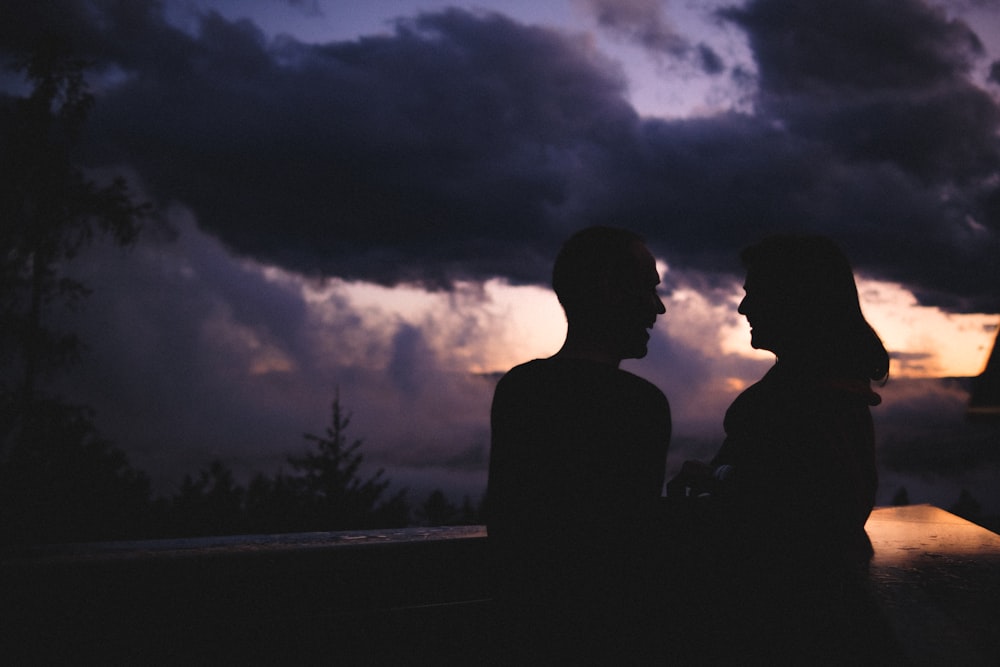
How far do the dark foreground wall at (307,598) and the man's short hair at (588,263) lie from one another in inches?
50.7

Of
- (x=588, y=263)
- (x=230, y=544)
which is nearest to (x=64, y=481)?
(x=230, y=544)

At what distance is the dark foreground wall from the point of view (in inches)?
85.4

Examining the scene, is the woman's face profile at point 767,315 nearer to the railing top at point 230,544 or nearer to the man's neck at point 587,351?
the man's neck at point 587,351

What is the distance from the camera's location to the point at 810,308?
2697 millimetres

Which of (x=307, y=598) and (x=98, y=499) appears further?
(x=98, y=499)

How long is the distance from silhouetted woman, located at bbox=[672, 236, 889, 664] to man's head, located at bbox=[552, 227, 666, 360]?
634 mm

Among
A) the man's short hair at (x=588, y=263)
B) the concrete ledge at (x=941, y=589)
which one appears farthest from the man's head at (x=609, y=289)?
the concrete ledge at (x=941, y=589)

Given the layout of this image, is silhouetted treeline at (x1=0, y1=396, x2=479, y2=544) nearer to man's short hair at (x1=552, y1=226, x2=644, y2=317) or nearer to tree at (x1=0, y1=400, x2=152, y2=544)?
tree at (x1=0, y1=400, x2=152, y2=544)

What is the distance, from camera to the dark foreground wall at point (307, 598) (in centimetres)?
217

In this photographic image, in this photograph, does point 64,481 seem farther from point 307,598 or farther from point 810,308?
point 810,308

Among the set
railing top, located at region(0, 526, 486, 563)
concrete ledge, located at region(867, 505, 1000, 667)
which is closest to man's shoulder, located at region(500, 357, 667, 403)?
concrete ledge, located at region(867, 505, 1000, 667)

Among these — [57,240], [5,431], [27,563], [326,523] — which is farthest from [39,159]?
[27,563]

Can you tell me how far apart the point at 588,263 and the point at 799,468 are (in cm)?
101

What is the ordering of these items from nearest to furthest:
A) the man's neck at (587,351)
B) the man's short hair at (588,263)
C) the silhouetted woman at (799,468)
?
the silhouetted woman at (799,468) < the man's neck at (587,351) < the man's short hair at (588,263)
